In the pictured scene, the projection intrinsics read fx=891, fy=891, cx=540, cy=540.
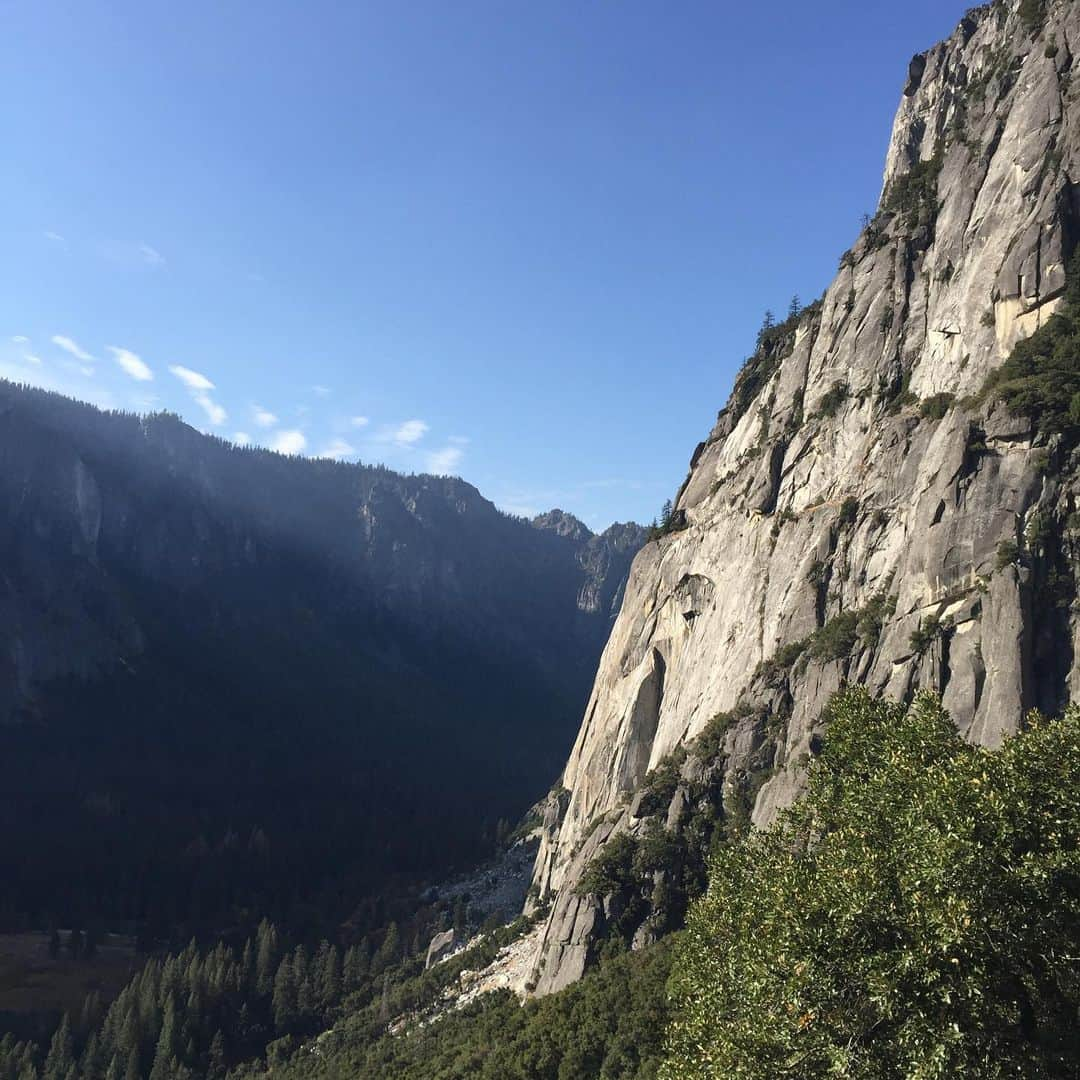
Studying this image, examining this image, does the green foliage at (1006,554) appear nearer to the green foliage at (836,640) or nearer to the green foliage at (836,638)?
the green foliage at (836,640)

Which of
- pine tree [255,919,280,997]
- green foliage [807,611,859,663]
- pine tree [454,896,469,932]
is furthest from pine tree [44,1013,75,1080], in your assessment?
green foliage [807,611,859,663]

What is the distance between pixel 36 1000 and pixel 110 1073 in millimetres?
36787

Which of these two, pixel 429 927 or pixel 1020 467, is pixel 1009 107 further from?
pixel 429 927

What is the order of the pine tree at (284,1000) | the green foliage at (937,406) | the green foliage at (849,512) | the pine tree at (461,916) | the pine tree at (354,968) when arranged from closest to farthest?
the green foliage at (937,406), the green foliage at (849,512), the pine tree at (284,1000), the pine tree at (354,968), the pine tree at (461,916)

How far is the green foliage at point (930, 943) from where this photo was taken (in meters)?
22.4

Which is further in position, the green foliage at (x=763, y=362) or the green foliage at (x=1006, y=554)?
the green foliage at (x=763, y=362)

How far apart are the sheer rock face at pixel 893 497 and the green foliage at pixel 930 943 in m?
31.7

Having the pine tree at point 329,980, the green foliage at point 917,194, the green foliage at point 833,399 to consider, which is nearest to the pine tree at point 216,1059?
the pine tree at point 329,980

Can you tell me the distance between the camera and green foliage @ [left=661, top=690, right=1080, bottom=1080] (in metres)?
22.4

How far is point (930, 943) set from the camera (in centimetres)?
2253

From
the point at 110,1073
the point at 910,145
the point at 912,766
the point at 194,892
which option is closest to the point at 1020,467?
the point at 912,766

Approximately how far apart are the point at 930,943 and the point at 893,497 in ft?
192

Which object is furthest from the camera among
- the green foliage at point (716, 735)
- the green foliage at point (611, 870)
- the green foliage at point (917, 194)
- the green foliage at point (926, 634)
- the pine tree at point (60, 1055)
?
the green foliage at point (917, 194)

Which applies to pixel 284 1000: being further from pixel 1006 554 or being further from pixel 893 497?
pixel 1006 554
